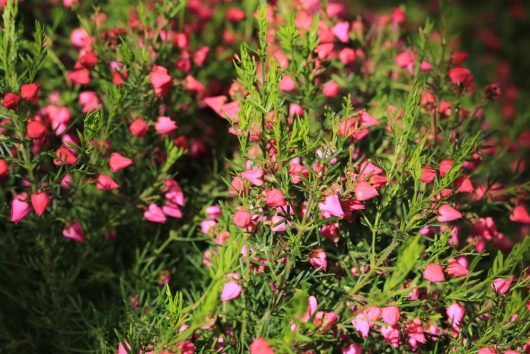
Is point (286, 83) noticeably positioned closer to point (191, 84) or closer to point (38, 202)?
point (191, 84)

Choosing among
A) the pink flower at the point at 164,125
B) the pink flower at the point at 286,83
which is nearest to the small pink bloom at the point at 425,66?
the pink flower at the point at 286,83

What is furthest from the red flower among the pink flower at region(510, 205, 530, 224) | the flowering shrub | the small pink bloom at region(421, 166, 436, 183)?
the pink flower at region(510, 205, 530, 224)

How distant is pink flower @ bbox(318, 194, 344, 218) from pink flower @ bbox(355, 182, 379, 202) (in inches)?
1.4

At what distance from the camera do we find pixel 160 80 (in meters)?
1.00

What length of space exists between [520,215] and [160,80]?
2.39ft

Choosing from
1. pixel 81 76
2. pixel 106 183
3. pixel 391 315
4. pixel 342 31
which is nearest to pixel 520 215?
pixel 391 315

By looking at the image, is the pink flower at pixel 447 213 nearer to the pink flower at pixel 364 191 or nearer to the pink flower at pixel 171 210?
the pink flower at pixel 364 191

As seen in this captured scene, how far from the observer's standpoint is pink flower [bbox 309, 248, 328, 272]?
2.82 ft

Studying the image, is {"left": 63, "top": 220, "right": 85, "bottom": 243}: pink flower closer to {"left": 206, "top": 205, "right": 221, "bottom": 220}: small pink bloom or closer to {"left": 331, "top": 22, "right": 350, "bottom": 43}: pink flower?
{"left": 206, "top": 205, "right": 221, "bottom": 220}: small pink bloom

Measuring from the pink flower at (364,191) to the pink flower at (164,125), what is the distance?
404 mm

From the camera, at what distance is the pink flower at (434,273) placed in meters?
0.80

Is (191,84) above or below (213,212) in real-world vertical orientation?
above

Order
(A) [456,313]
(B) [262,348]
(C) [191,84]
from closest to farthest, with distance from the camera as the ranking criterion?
(B) [262,348] < (A) [456,313] < (C) [191,84]

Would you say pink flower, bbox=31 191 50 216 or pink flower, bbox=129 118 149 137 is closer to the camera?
pink flower, bbox=31 191 50 216
